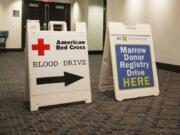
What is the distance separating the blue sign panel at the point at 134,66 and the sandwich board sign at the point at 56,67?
508mm

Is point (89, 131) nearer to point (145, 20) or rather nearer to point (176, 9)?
point (176, 9)

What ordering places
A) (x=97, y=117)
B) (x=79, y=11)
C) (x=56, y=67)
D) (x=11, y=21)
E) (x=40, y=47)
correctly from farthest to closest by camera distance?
(x=79, y=11)
(x=11, y=21)
(x=56, y=67)
(x=40, y=47)
(x=97, y=117)

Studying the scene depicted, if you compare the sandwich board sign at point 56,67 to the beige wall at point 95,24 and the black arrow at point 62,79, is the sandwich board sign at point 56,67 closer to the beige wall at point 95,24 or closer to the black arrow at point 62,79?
the black arrow at point 62,79

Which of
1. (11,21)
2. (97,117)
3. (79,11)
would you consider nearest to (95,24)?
(79,11)

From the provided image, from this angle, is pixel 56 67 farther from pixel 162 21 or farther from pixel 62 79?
pixel 162 21

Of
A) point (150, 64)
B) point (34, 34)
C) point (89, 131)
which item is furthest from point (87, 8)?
point (89, 131)

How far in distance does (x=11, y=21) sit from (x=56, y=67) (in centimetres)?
875

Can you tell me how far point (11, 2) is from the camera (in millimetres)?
10922

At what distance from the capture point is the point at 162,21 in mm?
6629

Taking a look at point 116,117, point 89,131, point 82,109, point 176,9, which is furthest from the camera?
point 176,9

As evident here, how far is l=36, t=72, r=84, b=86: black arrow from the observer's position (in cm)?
291

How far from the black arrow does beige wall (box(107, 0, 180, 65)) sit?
3909 mm

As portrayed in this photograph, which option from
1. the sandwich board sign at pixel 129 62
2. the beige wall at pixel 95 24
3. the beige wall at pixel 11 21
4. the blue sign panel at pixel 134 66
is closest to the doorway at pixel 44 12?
the beige wall at pixel 11 21

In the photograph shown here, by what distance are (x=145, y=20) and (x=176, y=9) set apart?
1.22 meters
